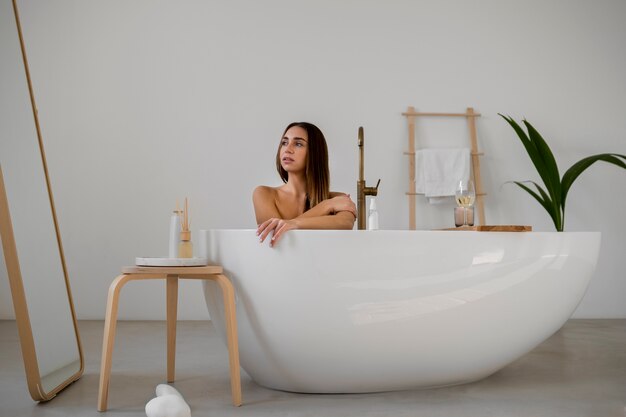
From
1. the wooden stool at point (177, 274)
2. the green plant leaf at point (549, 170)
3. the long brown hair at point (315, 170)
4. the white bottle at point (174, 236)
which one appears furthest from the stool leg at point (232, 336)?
the green plant leaf at point (549, 170)

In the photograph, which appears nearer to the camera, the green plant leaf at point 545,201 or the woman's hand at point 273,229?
the woman's hand at point 273,229

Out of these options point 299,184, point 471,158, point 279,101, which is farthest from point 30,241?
point 471,158

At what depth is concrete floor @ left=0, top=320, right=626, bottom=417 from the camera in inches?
78.4

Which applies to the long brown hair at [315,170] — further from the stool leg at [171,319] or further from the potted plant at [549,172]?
the potted plant at [549,172]

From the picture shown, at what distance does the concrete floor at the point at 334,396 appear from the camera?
6.53 feet

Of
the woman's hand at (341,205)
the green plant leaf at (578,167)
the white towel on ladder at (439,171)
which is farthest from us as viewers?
the white towel on ladder at (439,171)

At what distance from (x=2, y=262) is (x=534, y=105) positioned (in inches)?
153

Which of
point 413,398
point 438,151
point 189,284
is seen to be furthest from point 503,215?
point 413,398

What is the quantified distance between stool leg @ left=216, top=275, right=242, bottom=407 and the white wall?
7.74 ft

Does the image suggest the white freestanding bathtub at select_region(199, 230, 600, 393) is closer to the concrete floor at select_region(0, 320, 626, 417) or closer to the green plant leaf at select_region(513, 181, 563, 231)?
the concrete floor at select_region(0, 320, 626, 417)

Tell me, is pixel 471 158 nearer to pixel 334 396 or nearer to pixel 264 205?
pixel 264 205

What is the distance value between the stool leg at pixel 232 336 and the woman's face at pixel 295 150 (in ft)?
2.58

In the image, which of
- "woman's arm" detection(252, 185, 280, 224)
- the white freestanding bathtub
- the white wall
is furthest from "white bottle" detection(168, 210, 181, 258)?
the white wall

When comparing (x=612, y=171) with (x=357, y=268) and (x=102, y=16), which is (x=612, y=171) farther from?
(x=102, y=16)
